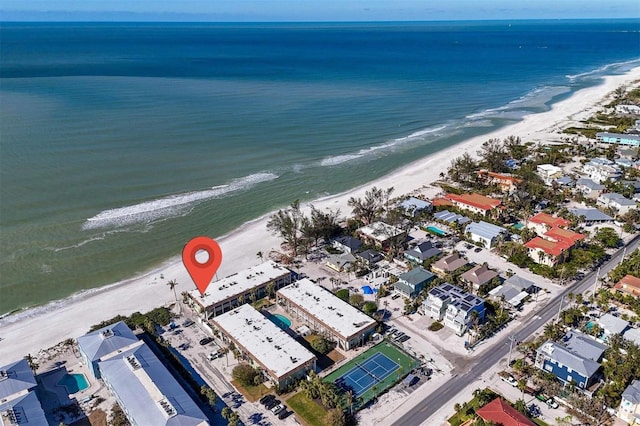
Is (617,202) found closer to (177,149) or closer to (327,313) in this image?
(327,313)

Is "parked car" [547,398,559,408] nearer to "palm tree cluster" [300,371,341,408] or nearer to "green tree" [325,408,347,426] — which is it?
"green tree" [325,408,347,426]

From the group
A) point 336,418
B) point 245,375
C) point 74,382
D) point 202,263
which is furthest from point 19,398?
point 202,263

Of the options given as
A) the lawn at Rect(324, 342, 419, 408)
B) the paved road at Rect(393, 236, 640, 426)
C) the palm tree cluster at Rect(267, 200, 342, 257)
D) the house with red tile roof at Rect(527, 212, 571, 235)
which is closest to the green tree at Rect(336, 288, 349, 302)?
the lawn at Rect(324, 342, 419, 408)

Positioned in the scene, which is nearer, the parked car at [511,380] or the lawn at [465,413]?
the lawn at [465,413]

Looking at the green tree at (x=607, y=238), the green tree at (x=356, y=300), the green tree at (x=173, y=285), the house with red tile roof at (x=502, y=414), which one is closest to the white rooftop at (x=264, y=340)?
the green tree at (x=173, y=285)

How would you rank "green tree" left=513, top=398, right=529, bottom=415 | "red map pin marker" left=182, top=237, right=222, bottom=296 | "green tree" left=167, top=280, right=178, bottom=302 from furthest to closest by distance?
"red map pin marker" left=182, top=237, right=222, bottom=296, "green tree" left=167, top=280, right=178, bottom=302, "green tree" left=513, top=398, right=529, bottom=415

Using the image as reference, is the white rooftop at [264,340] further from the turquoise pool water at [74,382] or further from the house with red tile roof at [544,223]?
the house with red tile roof at [544,223]
